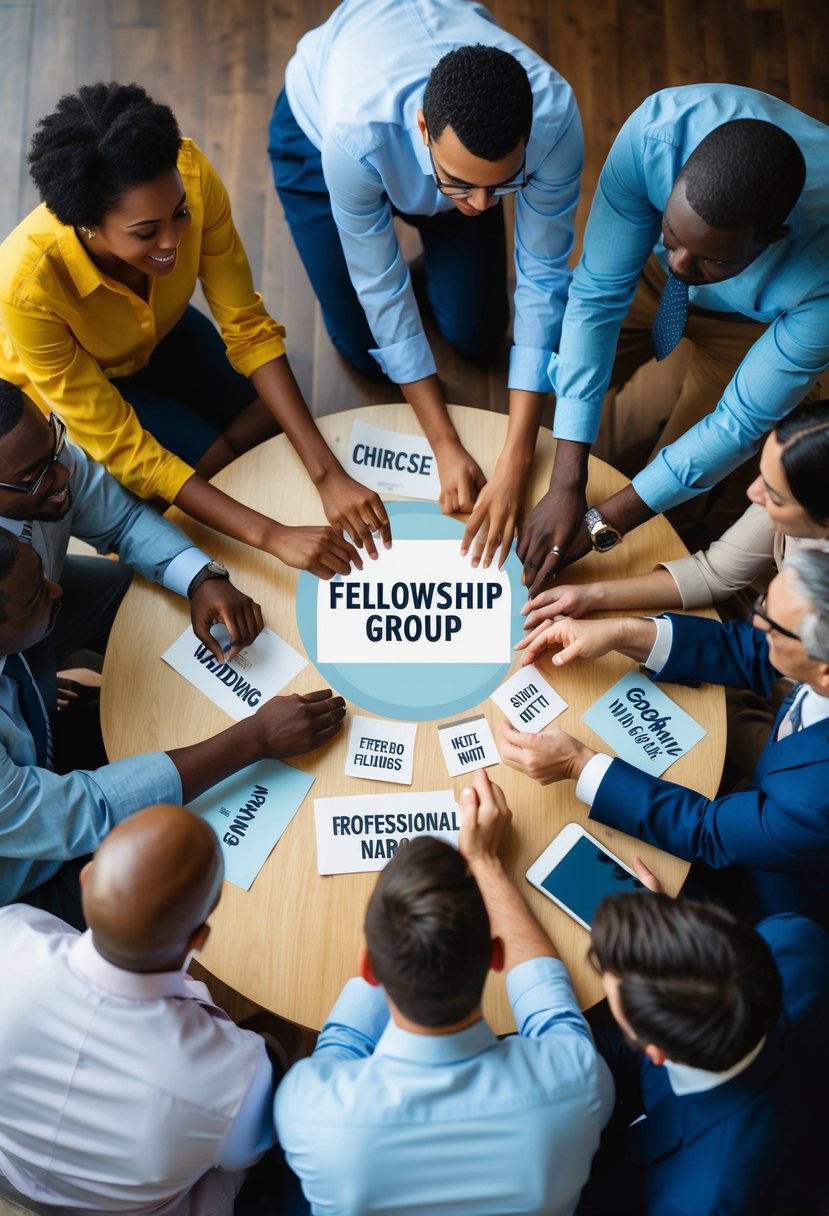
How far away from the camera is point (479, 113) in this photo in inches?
63.2

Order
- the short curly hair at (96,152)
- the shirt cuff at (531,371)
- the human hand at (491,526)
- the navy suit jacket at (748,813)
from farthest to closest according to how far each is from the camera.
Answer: the shirt cuff at (531,371) < the human hand at (491,526) < the short curly hair at (96,152) < the navy suit jacket at (748,813)

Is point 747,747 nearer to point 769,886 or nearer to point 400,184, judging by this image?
point 769,886

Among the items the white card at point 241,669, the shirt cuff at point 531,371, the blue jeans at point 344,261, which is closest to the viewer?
the white card at point 241,669

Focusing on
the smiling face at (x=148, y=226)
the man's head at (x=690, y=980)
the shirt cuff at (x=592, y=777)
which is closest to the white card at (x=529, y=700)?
the shirt cuff at (x=592, y=777)

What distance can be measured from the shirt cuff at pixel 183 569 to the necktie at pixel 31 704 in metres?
0.31

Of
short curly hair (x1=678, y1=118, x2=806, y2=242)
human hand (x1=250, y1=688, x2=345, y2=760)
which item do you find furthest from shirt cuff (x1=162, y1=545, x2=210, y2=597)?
short curly hair (x1=678, y1=118, x2=806, y2=242)

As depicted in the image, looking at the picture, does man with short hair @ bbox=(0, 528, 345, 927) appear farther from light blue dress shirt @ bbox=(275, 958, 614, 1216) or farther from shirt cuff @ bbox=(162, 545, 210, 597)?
light blue dress shirt @ bbox=(275, 958, 614, 1216)

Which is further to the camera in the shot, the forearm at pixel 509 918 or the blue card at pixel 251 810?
the blue card at pixel 251 810

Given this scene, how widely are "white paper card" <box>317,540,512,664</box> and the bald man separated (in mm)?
551

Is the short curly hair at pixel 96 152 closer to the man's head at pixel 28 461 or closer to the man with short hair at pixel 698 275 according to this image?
the man's head at pixel 28 461

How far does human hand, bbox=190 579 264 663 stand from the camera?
1.83 m

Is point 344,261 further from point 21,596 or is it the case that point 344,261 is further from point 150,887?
point 150,887

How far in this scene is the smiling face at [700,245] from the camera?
160 cm

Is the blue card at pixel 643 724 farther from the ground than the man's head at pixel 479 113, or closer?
closer
